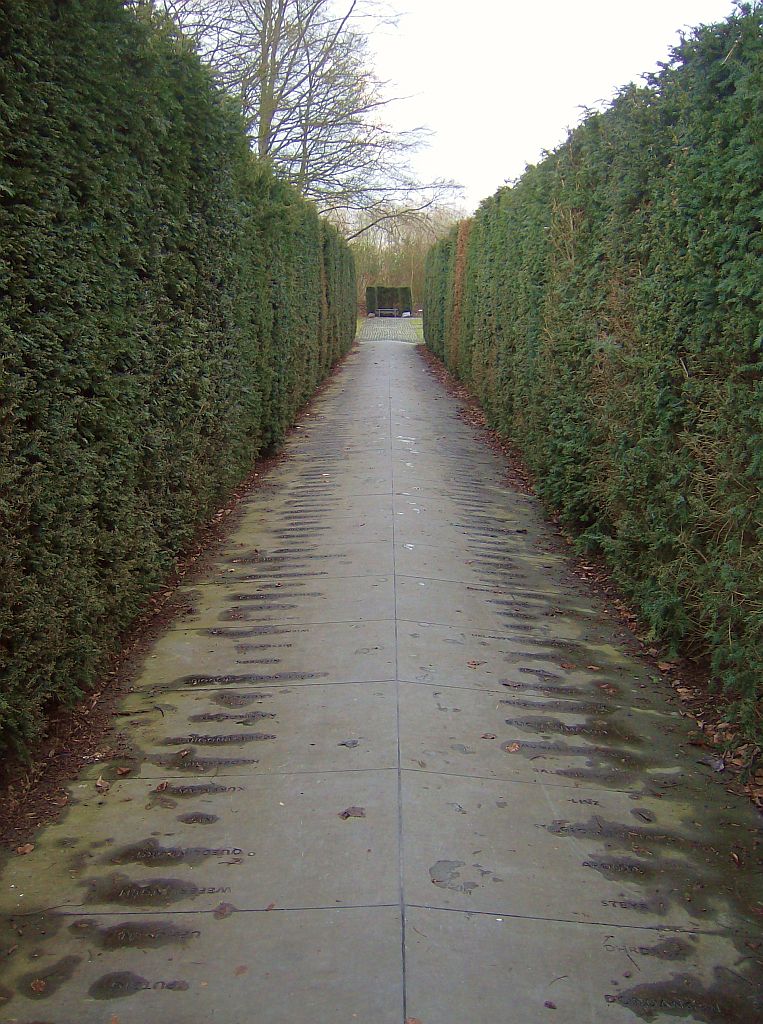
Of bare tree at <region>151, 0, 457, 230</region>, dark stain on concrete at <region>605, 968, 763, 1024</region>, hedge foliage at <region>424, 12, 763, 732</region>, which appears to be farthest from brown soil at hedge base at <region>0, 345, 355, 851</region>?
bare tree at <region>151, 0, 457, 230</region>

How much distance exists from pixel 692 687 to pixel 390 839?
222 cm

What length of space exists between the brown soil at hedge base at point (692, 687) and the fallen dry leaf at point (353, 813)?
1.60m

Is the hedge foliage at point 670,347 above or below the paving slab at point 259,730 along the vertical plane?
above

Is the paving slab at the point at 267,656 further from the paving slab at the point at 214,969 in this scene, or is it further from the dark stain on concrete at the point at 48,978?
the dark stain on concrete at the point at 48,978

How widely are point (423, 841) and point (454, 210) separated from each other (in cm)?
3724

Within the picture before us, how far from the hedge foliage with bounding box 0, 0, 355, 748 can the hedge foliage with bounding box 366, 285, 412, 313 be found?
45279mm

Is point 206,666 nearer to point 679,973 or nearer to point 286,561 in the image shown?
point 286,561

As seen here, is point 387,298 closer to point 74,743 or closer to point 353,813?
point 74,743

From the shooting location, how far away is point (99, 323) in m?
4.03

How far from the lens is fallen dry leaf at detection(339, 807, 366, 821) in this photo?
3.18m

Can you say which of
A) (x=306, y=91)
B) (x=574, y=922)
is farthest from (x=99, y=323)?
(x=306, y=91)

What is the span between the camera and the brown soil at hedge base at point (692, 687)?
3.64 metres

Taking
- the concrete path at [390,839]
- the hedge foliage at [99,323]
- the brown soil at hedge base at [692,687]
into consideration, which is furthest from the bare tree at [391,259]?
the concrete path at [390,839]

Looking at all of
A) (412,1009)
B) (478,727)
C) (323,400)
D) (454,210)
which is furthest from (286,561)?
(454,210)
